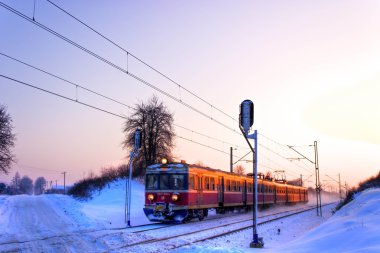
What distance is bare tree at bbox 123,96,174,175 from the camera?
43188 millimetres

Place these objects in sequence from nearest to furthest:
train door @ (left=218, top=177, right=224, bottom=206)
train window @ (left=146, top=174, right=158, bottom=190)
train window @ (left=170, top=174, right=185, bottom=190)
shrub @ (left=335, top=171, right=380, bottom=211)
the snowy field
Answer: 1. the snowy field
2. train window @ (left=170, top=174, right=185, bottom=190)
3. train window @ (left=146, top=174, right=158, bottom=190)
4. train door @ (left=218, top=177, right=224, bottom=206)
5. shrub @ (left=335, top=171, right=380, bottom=211)

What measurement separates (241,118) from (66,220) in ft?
40.2

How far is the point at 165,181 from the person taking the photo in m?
22.2

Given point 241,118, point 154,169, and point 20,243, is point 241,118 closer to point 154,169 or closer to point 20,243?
point 20,243

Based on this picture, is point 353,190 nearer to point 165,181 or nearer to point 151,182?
point 165,181

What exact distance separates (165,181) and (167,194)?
29.5 inches

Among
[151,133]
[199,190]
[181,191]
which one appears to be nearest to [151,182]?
[181,191]

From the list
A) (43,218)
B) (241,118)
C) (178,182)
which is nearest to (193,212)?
(178,182)

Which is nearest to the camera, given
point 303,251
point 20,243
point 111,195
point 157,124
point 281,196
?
point 303,251

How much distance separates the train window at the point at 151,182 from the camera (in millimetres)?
22344

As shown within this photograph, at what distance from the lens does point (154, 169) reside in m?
22.7

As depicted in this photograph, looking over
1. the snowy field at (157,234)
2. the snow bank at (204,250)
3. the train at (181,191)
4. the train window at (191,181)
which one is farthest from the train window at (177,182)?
the snow bank at (204,250)

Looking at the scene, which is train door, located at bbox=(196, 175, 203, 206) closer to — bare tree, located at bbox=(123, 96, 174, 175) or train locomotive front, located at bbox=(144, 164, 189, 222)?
train locomotive front, located at bbox=(144, 164, 189, 222)

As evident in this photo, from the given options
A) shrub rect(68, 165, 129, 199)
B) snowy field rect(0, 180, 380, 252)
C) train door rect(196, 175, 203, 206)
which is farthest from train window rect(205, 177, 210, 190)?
shrub rect(68, 165, 129, 199)
